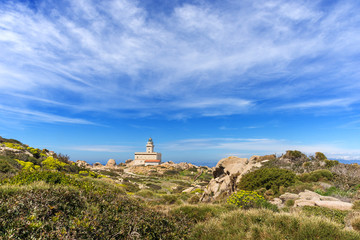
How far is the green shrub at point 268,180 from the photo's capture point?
15.1 m

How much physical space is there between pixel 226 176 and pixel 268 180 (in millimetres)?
5056

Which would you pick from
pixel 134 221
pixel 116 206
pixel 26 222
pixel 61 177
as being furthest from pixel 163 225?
pixel 61 177

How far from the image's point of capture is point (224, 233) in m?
Answer: 5.89

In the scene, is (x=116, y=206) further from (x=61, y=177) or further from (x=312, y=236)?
(x=312, y=236)

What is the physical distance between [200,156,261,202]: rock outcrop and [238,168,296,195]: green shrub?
1584 mm

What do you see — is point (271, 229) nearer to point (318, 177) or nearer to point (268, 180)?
point (268, 180)

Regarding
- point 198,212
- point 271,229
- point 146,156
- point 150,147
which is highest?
point 150,147

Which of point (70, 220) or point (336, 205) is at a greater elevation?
point (70, 220)

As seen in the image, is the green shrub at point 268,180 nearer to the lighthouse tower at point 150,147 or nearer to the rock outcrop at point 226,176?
the rock outcrop at point 226,176

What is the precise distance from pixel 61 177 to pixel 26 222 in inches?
265

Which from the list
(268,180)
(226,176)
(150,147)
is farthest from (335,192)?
(150,147)

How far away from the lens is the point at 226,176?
65.7ft

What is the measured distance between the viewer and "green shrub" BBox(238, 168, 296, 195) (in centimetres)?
1512

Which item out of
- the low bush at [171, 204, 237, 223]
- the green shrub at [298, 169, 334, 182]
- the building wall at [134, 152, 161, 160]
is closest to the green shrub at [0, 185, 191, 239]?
the low bush at [171, 204, 237, 223]
